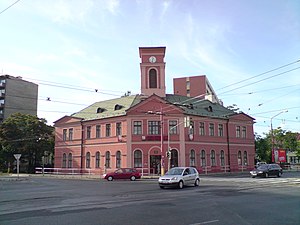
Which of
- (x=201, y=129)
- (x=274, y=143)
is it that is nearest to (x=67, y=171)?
(x=201, y=129)

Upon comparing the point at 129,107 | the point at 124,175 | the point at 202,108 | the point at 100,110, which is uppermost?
the point at 202,108

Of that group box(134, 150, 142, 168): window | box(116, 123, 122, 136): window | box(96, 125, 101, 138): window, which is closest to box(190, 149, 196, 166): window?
box(134, 150, 142, 168): window

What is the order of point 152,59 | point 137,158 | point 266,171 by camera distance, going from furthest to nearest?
point 152,59, point 137,158, point 266,171

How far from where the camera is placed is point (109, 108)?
47.7 m

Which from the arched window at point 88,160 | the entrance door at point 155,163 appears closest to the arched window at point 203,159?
the entrance door at point 155,163

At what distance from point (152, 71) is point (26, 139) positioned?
25056 mm

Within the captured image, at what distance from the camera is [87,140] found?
4691 centimetres

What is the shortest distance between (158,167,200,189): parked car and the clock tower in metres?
23.7

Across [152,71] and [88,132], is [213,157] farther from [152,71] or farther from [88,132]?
[88,132]

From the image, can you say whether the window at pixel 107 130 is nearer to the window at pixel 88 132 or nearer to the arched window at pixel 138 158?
the window at pixel 88 132

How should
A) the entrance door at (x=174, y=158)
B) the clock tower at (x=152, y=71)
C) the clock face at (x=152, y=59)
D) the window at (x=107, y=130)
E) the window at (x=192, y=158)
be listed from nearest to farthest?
the entrance door at (x=174, y=158) → the window at (x=192, y=158) → the window at (x=107, y=130) → the clock tower at (x=152, y=71) → the clock face at (x=152, y=59)

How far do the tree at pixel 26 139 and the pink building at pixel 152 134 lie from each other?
6453mm

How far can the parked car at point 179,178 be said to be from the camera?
847 inches

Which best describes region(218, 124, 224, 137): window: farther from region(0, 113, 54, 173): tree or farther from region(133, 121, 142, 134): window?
region(0, 113, 54, 173): tree
